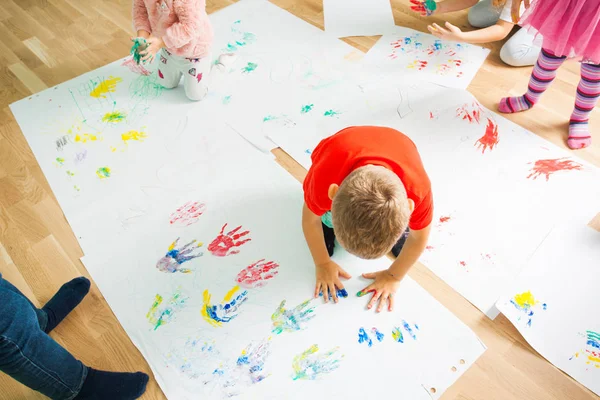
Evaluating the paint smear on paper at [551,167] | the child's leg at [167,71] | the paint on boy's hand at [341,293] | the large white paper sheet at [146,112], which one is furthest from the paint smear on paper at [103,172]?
the paint smear on paper at [551,167]

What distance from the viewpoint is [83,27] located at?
1.74 meters

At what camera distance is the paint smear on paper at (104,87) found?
57.9 inches

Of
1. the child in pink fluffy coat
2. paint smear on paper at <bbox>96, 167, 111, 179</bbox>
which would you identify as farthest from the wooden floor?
the child in pink fluffy coat

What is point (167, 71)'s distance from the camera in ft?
4.67

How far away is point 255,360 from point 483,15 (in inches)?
56.5

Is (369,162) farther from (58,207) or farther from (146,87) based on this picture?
(146,87)

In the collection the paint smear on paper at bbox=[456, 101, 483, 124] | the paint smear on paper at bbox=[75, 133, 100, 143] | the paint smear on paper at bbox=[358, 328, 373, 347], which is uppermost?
the paint smear on paper at bbox=[456, 101, 483, 124]

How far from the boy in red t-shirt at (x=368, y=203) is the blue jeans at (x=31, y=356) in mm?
542

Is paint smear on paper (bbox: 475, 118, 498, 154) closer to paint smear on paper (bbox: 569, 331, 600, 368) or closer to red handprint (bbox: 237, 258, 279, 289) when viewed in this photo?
paint smear on paper (bbox: 569, 331, 600, 368)

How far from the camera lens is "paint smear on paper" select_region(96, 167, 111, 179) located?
1254 millimetres

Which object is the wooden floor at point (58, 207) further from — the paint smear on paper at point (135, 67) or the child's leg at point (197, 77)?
the child's leg at point (197, 77)

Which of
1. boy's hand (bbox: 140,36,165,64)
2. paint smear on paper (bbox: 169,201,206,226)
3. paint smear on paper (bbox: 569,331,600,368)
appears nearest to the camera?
paint smear on paper (bbox: 569,331,600,368)

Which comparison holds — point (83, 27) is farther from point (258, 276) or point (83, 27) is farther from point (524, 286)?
point (524, 286)

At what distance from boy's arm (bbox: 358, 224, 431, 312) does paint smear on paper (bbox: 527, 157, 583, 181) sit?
498 millimetres
